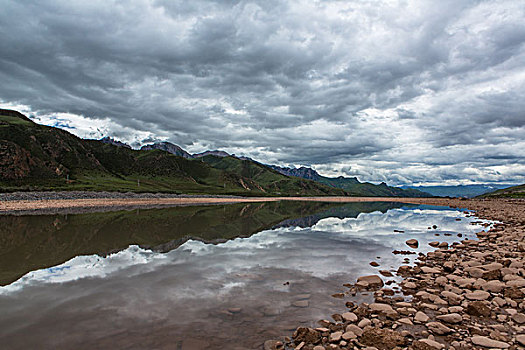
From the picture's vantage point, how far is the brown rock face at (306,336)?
30.0ft

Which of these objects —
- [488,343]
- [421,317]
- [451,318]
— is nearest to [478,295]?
[451,318]

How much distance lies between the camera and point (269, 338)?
30.8 feet

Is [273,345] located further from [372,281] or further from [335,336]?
[372,281]

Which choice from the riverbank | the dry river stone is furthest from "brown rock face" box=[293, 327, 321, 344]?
the riverbank

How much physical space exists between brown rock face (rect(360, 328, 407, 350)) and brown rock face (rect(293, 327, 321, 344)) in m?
1.42

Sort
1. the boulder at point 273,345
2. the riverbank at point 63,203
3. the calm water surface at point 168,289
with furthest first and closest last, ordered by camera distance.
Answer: the riverbank at point 63,203, the calm water surface at point 168,289, the boulder at point 273,345

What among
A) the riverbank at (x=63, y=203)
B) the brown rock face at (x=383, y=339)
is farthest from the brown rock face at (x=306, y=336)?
the riverbank at (x=63, y=203)

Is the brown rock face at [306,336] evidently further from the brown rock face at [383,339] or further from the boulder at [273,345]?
the brown rock face at [383,339]

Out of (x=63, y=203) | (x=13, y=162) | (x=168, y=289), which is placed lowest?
(x=63, y=203)

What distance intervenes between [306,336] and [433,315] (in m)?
5.63

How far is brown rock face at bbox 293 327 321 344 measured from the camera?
9.14 meters

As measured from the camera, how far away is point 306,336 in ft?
30.5

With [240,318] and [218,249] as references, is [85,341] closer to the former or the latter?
[240,318]

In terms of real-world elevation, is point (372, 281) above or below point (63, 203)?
above
